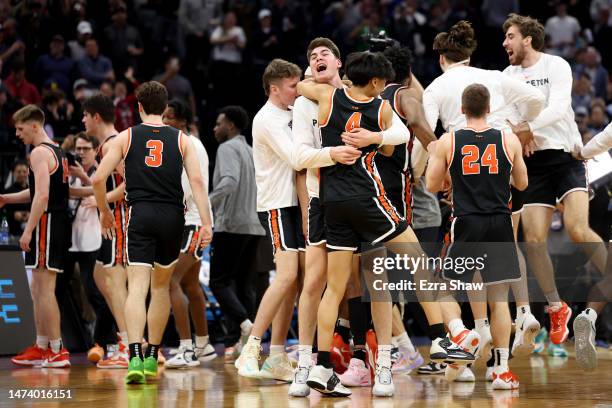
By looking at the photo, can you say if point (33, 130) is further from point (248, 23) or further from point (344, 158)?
point (248, 23)

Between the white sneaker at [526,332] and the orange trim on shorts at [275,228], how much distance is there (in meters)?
1.91

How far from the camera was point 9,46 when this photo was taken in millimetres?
15336

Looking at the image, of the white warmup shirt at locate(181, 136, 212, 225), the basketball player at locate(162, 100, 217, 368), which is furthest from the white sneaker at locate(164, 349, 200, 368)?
the white warmup shirt at locate(181, 136, 212, 225)

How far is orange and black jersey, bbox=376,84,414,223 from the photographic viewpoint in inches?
301

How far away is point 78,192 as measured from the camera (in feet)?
32.3

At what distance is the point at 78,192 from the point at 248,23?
8.68 meters

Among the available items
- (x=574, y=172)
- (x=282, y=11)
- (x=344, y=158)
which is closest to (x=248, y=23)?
(x=282, y=11)

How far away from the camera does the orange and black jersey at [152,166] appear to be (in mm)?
7859

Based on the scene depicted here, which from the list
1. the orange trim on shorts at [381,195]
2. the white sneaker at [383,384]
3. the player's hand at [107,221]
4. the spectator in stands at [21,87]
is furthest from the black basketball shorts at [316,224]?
the spectator in stands at [21,87]

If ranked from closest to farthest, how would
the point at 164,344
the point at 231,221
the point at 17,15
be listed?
the point at 231,221 < the point at 164,344 < the point at 17,15

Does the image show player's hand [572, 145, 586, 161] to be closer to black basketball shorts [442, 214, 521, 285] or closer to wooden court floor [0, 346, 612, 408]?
black basketball shorts [442, 214, 521, 285]

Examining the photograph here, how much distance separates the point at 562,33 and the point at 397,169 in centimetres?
1176

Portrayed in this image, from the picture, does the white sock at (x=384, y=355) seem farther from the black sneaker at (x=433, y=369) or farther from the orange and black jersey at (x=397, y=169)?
the black sneaker at (x=433, y=369)

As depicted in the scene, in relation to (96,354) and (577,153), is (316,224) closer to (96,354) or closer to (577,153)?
(577,153)
